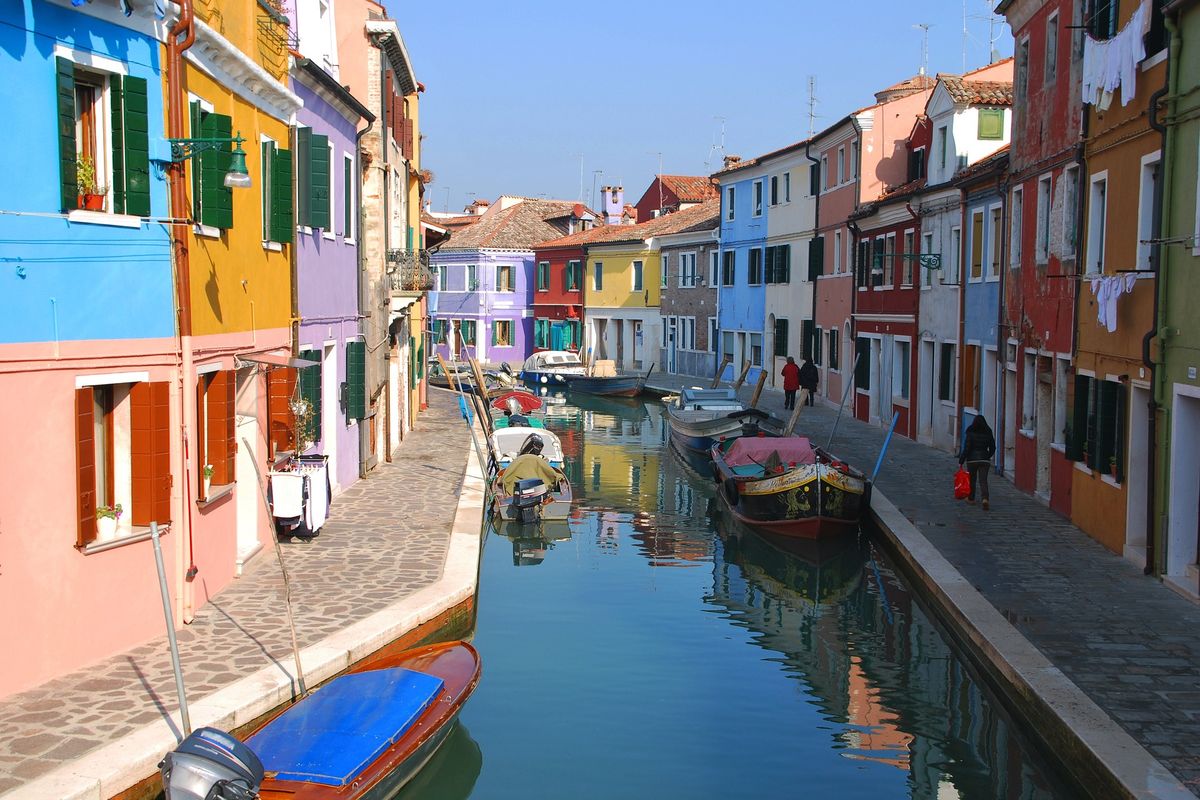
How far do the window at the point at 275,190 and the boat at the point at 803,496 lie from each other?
915 cm

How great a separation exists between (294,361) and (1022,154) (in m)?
13.3

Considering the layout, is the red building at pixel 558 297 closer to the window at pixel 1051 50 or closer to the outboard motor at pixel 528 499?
the outboard motor at pixel 528 499

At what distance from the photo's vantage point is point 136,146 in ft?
36.2

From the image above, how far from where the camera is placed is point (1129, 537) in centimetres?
1522

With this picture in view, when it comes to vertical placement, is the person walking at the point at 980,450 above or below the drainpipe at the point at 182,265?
below

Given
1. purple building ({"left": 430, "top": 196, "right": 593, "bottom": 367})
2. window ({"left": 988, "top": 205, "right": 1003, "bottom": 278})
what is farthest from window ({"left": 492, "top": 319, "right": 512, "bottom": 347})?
window ({"left": 988, "top": 205, "right": 1003, "bottom": 278})

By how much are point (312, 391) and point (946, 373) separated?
1504 centimetres

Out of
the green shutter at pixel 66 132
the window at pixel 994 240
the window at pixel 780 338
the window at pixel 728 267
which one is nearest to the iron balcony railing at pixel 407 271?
the window at pixel 994 240

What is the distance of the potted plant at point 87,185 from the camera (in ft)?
34.5

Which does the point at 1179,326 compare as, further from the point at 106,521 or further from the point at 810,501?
the point at 106,521

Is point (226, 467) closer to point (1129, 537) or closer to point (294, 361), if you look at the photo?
point (294, 361)

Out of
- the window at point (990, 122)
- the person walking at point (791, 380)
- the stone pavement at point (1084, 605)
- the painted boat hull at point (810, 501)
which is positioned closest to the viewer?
the stone pavement at point (1084, 605)

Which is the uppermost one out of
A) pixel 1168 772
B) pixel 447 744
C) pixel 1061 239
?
pixel 1061 239

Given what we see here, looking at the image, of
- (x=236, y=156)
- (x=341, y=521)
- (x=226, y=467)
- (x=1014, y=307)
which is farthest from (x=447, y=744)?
(x=1014, y=307)
